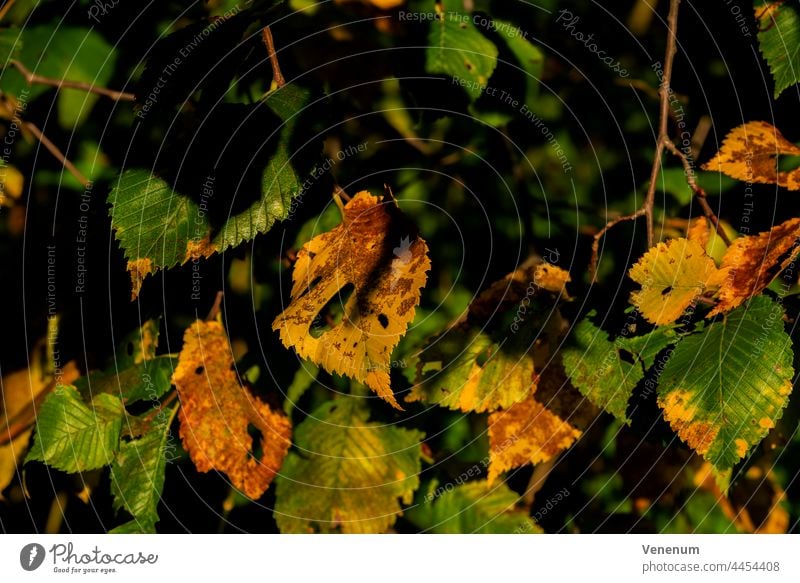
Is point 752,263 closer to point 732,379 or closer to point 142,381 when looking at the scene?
point 732,379

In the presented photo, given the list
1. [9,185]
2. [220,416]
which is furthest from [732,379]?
[9,185]

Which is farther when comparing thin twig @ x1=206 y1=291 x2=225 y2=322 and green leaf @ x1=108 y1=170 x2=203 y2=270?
thin twig @ x1=206 y1=291 x2=225 y2=322

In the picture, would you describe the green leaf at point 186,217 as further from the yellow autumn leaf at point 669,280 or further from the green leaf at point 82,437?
the yellow autumn leaf at point 669,280

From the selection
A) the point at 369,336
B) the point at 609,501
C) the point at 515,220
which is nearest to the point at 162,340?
the point at 369,336


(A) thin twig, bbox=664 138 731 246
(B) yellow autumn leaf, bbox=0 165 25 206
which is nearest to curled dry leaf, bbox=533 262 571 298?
(A) thin twig, bbox=664 138 731 246

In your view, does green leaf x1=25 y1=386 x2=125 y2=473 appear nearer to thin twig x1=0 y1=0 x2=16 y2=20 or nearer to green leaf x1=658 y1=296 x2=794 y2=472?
thin twig x1=0 y1=0 x2=16 y2=20
